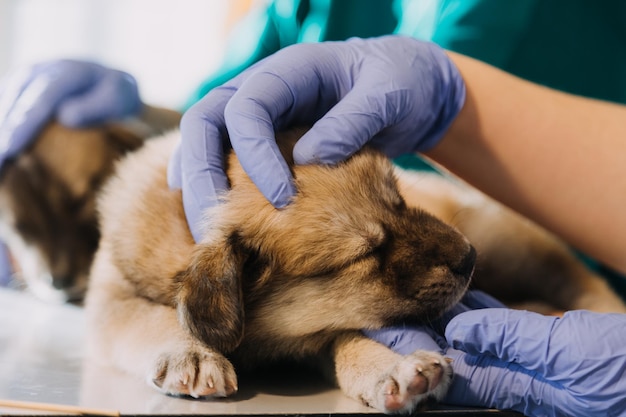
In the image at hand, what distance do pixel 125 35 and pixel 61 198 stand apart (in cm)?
227

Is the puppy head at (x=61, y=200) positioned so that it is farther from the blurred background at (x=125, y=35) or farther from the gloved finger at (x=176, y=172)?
the blurred background at (x=125, y=35)

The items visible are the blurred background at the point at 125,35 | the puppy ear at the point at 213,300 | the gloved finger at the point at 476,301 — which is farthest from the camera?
the blurred background at the point at 125,35

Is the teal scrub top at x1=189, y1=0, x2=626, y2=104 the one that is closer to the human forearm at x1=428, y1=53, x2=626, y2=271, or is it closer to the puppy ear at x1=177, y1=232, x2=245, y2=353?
the human forearm at x1=428, y1=53, x2=626, y2=271

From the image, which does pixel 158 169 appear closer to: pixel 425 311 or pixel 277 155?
pixel 277 155

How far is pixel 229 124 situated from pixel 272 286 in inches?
17.3

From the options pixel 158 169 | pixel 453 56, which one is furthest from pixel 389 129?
pixel 158 169

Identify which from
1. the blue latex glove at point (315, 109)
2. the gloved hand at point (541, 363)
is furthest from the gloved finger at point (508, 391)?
the blue latex glove at point (315, 109)

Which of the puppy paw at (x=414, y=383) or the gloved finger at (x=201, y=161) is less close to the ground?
the gloved finger at (x=201, y=161)

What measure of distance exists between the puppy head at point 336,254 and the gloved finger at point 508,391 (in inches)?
9.7

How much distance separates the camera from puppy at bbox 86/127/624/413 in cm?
156

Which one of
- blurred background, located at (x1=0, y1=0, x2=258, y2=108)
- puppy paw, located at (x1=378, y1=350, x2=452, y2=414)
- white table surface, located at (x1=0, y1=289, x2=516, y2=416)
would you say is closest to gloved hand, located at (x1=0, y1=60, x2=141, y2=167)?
white table surface, located at (x1=0, y1=289, x2=516, y2=416)

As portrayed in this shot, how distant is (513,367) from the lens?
153cm

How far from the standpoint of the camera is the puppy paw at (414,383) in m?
1.43

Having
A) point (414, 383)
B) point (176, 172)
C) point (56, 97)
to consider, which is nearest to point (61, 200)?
point (56, 97)
